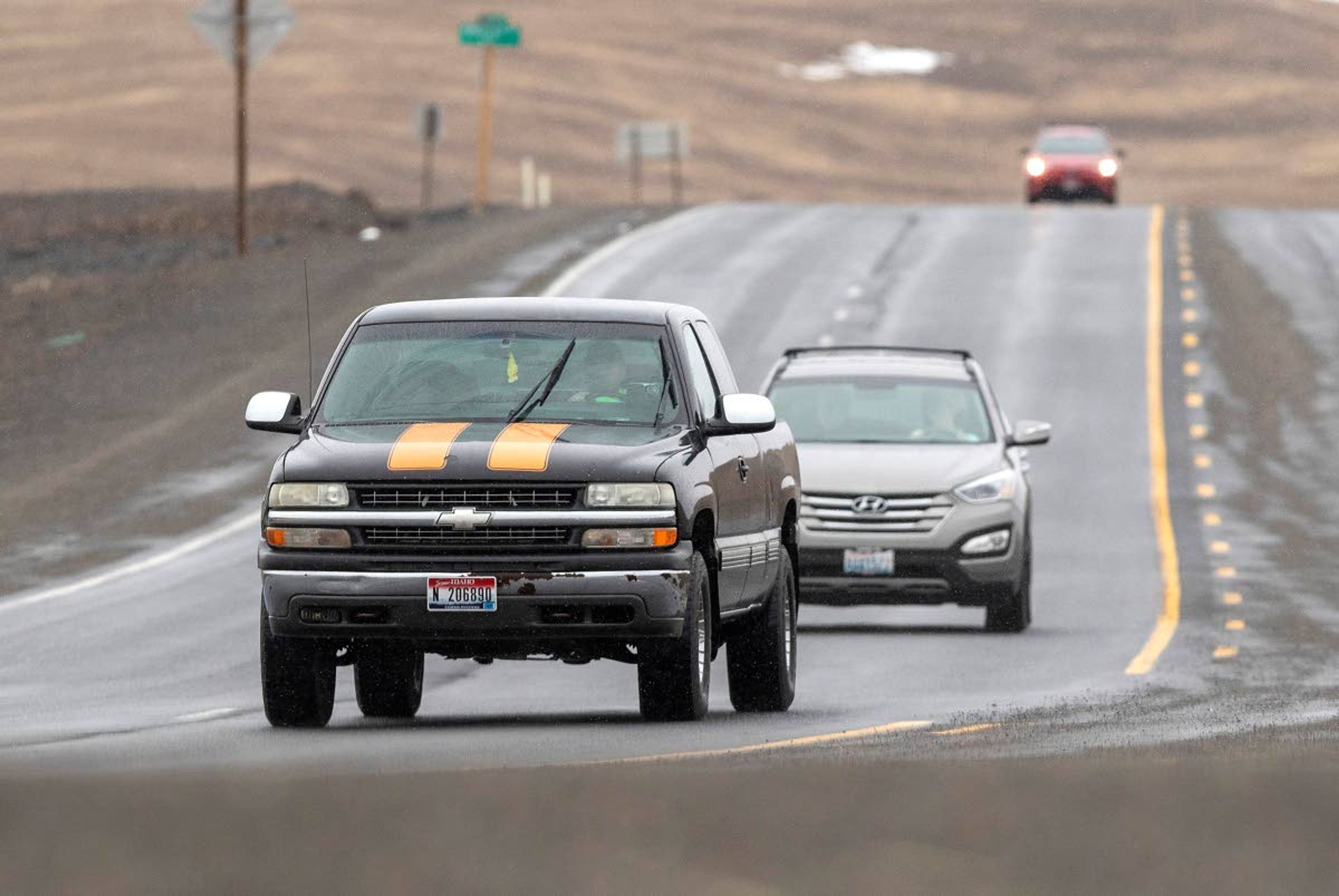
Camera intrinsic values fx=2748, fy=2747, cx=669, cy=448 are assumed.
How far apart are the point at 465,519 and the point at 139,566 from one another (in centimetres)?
1212

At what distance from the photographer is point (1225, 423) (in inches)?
1283

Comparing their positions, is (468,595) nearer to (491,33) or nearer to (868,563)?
(868,563)

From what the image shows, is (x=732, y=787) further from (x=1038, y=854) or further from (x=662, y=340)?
(x=662, y=340)

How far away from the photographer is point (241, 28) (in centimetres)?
4162

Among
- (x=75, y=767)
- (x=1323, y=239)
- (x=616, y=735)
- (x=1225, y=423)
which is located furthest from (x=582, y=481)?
(x=1323, y=239)

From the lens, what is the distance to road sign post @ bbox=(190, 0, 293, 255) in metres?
41.2

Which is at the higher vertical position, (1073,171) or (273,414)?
(273,414)

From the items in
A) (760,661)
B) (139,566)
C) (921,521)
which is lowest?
(139,566)

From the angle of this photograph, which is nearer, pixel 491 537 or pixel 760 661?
pixel 491 537

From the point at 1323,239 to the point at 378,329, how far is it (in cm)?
3812

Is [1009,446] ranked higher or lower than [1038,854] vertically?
lower

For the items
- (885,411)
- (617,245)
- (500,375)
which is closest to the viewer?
(500,375)

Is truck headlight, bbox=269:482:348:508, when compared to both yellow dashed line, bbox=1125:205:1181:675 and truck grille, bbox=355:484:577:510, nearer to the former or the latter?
truck grille, bbox=355:484:577:510

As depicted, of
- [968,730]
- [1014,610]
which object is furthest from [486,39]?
[968,730]
